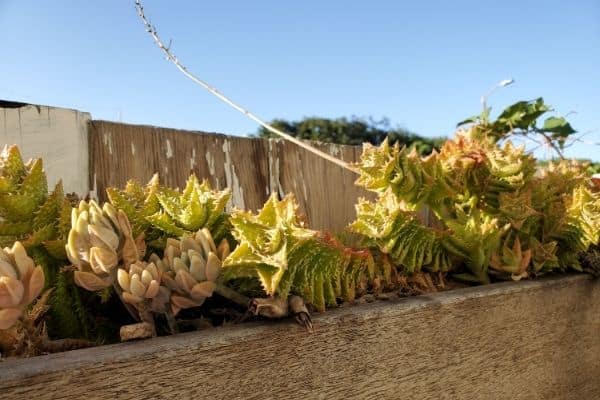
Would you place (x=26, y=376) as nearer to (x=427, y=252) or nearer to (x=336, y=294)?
(x=336, y=294)

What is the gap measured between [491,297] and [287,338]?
0.45 m

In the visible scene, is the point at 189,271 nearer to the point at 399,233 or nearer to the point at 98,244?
the point at 98,244

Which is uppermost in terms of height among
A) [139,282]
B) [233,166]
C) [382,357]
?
[233,166]

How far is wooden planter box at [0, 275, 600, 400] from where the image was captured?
1.73 ft

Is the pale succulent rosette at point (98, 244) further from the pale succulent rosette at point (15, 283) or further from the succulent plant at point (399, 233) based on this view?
the succulent plant at point (399, 233)

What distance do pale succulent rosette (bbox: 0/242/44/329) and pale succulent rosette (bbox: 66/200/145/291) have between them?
0.04m

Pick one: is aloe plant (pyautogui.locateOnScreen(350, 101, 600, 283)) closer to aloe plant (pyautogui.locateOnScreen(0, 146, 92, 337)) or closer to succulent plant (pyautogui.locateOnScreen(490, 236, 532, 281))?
succulent plant (pyautogui.locateOnScreen(490, 236, 532, 281))

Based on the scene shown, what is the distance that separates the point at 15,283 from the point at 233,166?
0.88 metres

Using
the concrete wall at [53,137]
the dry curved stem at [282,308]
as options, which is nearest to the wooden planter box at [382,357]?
the dry curved stem at [282,308]

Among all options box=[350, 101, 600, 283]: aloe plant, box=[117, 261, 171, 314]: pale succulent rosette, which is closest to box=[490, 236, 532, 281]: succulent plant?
box=[350, 101, 600, 283]: aloe plant

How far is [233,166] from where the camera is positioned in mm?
1405

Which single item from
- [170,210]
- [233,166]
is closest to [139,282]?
[170,210]

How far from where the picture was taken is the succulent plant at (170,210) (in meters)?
0.72

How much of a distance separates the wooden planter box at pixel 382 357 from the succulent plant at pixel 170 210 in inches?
5.9
